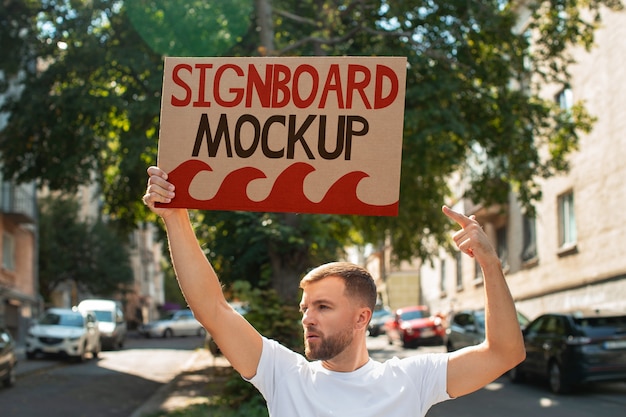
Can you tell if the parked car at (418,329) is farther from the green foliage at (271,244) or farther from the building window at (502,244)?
the green foliage at (271,244)

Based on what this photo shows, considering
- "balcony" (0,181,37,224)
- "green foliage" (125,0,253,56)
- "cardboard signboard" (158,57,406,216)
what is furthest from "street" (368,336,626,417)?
"balcony" (0,181,37,224)

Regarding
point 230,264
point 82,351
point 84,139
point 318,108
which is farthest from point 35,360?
point 318,108

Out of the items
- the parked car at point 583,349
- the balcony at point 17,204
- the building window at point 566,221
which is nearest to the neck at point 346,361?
the parked car at point 583,349

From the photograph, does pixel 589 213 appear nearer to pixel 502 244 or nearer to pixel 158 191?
pixel 502 244

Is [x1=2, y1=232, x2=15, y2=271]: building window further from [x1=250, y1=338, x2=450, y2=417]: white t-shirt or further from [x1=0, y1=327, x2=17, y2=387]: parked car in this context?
[x1=250, y1=338, x2=450, y2=417]: white t-shirt

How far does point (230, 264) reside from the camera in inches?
A: 582

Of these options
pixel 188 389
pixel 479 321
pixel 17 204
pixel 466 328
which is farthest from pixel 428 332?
pixel 17 204

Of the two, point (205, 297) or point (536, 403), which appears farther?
point (536, 403)

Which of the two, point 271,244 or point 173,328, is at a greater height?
point 271,244

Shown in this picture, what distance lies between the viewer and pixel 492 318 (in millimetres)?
2930

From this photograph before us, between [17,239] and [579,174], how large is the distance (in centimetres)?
2332

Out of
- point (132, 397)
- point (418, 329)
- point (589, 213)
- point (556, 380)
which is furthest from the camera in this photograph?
point (418, 329)

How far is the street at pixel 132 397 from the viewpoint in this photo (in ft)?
43.6

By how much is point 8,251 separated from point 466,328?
67.3ft
